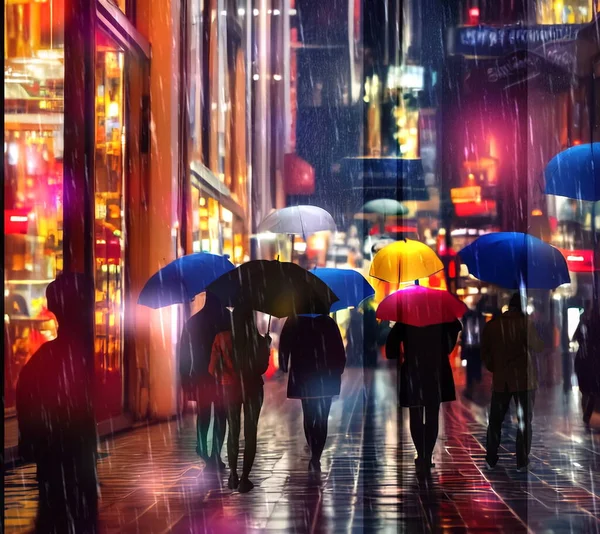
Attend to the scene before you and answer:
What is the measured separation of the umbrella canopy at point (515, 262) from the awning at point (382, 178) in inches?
1149

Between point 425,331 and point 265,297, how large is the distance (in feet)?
5.72

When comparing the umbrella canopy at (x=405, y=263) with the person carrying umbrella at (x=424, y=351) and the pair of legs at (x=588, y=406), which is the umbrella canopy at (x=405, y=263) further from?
the pair of legs at (x=588, y=406)

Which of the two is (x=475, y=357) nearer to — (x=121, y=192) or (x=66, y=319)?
(x=121, y=192)

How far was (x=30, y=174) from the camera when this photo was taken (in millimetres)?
10953

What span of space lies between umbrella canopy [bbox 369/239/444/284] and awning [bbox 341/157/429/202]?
93.6 ft

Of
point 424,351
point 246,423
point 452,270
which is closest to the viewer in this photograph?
point 246,423

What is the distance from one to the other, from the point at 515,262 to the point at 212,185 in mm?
10830

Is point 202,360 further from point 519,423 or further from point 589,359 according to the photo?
point 589,359

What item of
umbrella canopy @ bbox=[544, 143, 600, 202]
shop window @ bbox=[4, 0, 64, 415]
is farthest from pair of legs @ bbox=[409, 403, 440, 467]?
shop window @ bbox=[4, 0, 64, 415]

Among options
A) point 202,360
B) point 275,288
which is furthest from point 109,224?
point 275,288

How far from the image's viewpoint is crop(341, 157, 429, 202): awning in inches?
1719

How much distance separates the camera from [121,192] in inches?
569

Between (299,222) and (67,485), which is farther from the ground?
(299,222)

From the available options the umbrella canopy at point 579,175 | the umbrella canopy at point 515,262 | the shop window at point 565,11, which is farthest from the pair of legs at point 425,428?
the shop window at point 565,11
